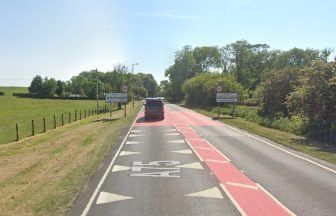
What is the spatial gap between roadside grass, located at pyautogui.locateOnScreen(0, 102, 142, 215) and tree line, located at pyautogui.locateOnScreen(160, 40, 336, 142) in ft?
38.3

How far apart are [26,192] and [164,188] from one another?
380 centimetres

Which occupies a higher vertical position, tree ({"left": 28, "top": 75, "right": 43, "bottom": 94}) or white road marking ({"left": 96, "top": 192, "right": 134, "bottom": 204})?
tree ({"left": 28, "top": 75, "right": 43, "bottom": 94})

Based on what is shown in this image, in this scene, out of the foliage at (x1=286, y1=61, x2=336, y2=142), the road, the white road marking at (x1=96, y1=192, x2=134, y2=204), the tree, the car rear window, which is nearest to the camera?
the road

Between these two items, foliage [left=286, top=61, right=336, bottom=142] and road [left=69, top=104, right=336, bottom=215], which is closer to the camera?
road [left=69, top=104, right=336, bottom=215]

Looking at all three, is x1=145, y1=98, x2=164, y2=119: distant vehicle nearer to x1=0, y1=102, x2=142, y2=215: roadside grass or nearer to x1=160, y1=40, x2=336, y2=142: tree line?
x1=160, y1=40, x2=336, y2=142: tree line

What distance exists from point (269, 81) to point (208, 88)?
34402 mm

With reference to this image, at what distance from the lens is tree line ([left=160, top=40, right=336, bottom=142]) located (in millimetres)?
29250

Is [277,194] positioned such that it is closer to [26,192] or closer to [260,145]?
[26,192]

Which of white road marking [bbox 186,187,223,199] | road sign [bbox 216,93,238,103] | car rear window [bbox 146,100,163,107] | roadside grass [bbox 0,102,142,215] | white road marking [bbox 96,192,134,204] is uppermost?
road sign [bbox 216,93,238,103]

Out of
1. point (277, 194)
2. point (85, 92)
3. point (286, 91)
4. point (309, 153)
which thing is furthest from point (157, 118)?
point (85, 92)

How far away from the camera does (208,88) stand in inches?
3155

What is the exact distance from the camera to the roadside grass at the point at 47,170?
12219 mm

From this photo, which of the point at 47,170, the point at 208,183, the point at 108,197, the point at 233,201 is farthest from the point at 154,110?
the point at 233,201

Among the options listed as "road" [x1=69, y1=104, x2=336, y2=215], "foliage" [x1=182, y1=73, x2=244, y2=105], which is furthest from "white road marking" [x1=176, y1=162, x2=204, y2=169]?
"foliage" [x1=182, y1=73, x2=244, y2=105]
